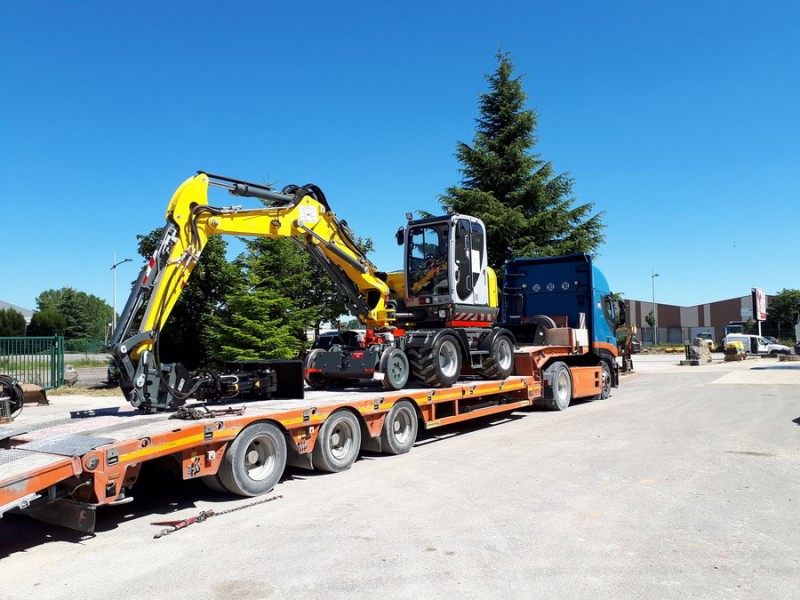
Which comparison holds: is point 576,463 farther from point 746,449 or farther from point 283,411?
point 283,411

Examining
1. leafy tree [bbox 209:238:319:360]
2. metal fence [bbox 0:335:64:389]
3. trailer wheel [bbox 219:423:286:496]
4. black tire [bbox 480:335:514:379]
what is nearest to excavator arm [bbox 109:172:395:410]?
trailer wheel [bbox 219:423:286:496]

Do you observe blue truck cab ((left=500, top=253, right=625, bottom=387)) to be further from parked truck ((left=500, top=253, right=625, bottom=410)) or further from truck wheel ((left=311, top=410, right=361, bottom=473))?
truck wheel ((left=311, top=410, right=361, bottom=473))

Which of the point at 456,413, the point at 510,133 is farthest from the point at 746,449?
the point at 510,133

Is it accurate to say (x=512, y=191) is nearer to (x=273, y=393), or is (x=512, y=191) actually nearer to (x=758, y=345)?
(x=273, y=393)

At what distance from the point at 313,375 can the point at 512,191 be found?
1711 cm

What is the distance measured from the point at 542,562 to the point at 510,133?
23.6 meters

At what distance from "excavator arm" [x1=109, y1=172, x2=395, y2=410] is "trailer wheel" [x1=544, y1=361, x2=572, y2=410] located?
746cm

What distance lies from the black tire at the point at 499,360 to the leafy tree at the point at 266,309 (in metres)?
8.69

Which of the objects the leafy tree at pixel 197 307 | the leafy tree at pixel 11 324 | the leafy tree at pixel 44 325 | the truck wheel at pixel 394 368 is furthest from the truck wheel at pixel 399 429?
the leafy tree at pixel 44 325

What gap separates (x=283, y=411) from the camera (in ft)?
24.7

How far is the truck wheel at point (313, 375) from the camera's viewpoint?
11.4 meters

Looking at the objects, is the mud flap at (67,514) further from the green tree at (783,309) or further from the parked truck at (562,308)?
the green tree at (783,309)

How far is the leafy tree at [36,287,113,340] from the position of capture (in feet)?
279

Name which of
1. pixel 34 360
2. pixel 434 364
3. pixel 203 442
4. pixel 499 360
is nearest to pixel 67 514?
pixel 203 442
